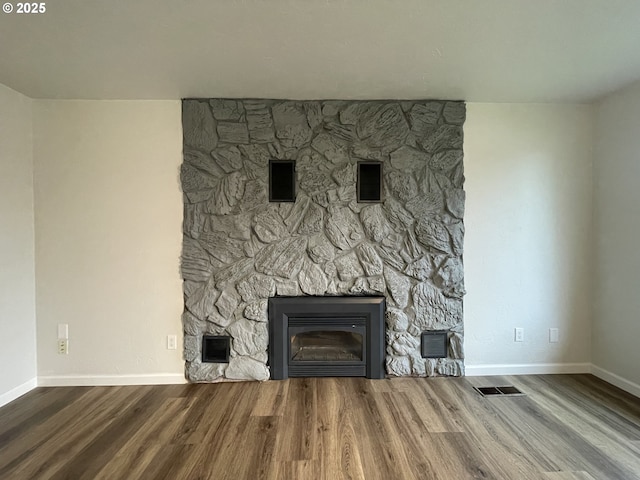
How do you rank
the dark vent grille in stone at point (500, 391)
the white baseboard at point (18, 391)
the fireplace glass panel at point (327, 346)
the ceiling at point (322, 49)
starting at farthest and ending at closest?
the fireplace glass panel at point (327, 346)
the dark vent grille in stone at point (500, 391)
the white baseboard at point (18, 391)
the ceiling at point (322, 49)

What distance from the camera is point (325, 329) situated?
8.57ft

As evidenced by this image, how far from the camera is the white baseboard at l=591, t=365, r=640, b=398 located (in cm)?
235

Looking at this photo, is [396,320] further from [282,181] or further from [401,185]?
[282,181]

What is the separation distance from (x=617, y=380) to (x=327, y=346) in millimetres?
2335

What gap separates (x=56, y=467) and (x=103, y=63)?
7.80ft

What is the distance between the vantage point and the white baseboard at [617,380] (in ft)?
7.70

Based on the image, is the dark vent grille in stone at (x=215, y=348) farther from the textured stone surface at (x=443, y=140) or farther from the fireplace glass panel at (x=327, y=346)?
the textured stone surface at (x=443, y=140)

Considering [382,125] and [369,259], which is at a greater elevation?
[382,125]

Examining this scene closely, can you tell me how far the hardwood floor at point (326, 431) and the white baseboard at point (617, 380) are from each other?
6 centimetres

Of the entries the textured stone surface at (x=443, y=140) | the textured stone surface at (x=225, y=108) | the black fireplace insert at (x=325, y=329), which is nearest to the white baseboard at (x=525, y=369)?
the black fireplace insert at (x=325, y=329)

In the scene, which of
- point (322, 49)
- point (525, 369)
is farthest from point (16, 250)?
point (525, 369)

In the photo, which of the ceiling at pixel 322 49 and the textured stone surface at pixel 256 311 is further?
the textured stone surface at pixel 256 311

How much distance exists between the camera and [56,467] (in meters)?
1.67

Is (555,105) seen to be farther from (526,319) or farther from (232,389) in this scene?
(232,389)
